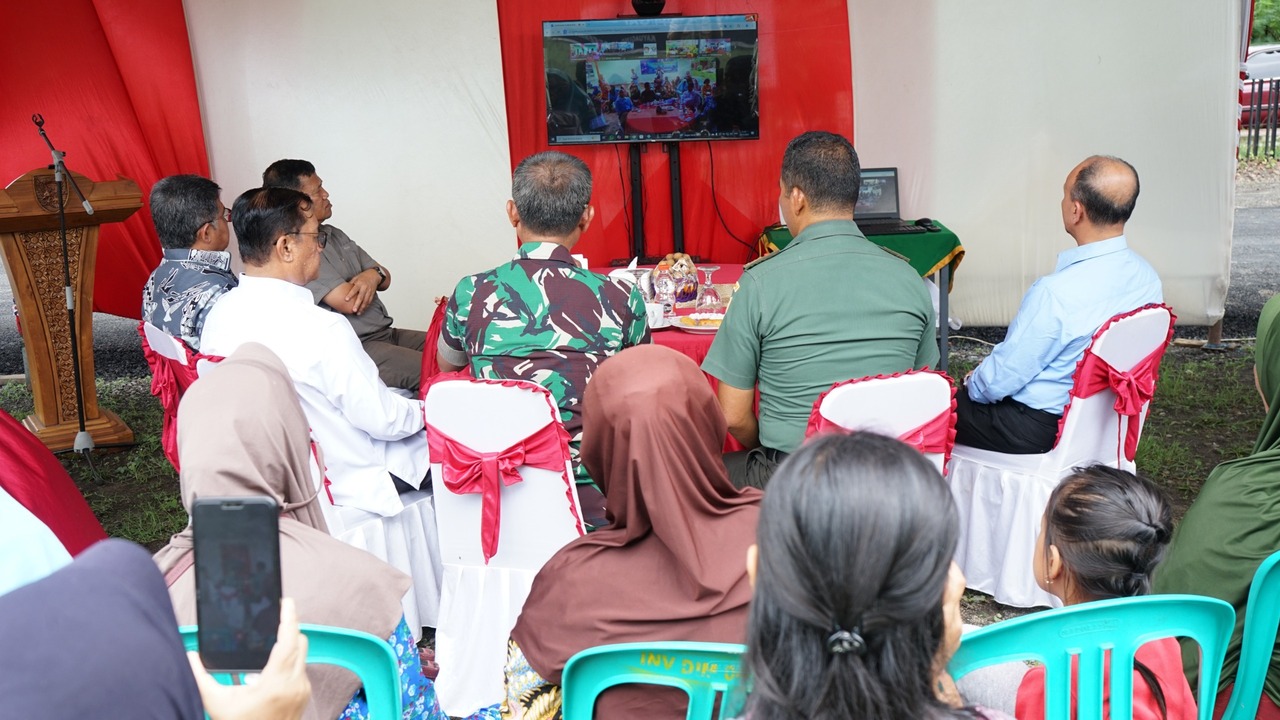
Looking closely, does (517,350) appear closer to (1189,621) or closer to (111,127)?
(1189,621)

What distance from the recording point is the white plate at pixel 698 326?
317 cm

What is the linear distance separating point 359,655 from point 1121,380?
2092 mm

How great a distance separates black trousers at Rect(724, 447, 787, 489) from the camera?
2791 millimetres

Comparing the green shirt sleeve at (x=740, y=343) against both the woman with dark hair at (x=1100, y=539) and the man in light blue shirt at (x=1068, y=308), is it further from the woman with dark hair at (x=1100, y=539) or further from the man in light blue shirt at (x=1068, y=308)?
the woman with dark hair at (x=1100, y=539)

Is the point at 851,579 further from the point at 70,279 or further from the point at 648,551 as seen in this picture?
the point at 70,279

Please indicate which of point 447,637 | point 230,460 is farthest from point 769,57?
point 230,460

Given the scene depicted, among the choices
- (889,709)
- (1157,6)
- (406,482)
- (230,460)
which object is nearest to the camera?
(889,709)

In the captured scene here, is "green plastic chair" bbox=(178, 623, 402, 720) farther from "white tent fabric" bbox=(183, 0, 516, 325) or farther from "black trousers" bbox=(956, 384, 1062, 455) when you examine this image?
"white tent fabric" bbox=(183, 0, 516, 325)

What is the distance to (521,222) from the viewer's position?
2.80m

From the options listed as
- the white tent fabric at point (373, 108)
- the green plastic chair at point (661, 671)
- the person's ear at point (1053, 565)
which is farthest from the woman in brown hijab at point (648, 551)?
the white tent fabric at point (373, 108)

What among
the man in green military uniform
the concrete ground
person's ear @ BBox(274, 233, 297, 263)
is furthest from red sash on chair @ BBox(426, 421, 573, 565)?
the concrete ground

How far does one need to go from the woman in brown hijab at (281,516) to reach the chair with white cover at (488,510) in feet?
2.00

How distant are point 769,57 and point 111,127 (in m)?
3.48

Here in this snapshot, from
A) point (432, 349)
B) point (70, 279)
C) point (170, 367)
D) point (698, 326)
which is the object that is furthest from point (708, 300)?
point (70, 279)
